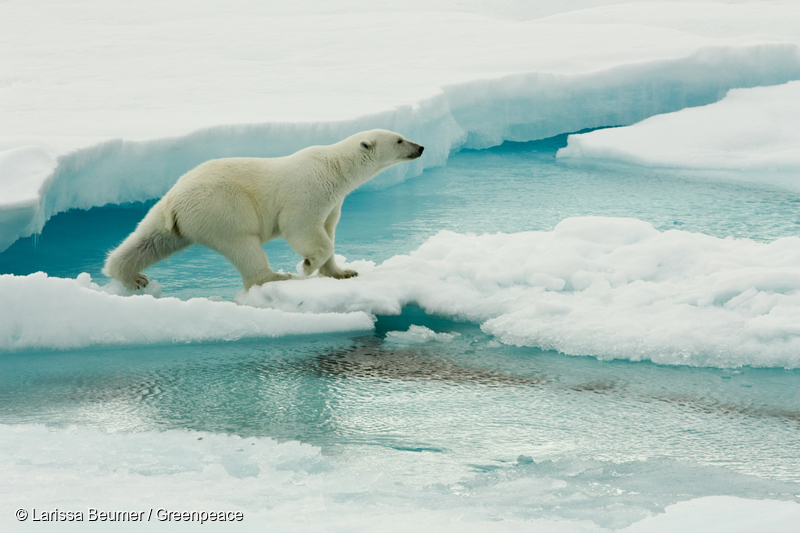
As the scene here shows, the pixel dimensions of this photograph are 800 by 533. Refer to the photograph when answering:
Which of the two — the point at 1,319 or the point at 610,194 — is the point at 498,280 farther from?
the point at 610,194

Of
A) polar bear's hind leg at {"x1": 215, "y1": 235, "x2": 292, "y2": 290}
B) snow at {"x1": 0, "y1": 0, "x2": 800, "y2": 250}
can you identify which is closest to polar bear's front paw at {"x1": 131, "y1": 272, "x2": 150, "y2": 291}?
polar bear's hind leg at {"x1": 215, "y1": 235, "x2": 292, "y2": 290}

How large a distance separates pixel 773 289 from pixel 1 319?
3.37 metres

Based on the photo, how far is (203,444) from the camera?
90.4 inches

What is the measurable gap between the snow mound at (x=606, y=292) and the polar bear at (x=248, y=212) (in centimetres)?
19

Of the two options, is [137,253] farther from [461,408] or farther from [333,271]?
[461,408]

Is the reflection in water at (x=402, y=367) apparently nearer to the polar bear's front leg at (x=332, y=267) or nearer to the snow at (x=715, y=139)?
the polar bear's front leg at (x=332, y=267)

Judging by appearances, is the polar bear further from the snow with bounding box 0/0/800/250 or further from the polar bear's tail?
the snow with bounding box 0/0/800/250

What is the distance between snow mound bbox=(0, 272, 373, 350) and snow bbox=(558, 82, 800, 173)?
5.75m

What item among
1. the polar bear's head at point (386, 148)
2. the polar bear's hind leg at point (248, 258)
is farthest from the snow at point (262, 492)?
the polar bear's head at point (386, 148)

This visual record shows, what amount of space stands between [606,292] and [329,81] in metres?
5.78

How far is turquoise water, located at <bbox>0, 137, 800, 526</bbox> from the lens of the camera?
2.16 m

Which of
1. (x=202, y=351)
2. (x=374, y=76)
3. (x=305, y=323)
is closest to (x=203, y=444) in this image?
(x=202, y=351)

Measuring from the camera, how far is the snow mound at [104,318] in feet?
10.00

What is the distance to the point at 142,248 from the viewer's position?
12.2 ft
